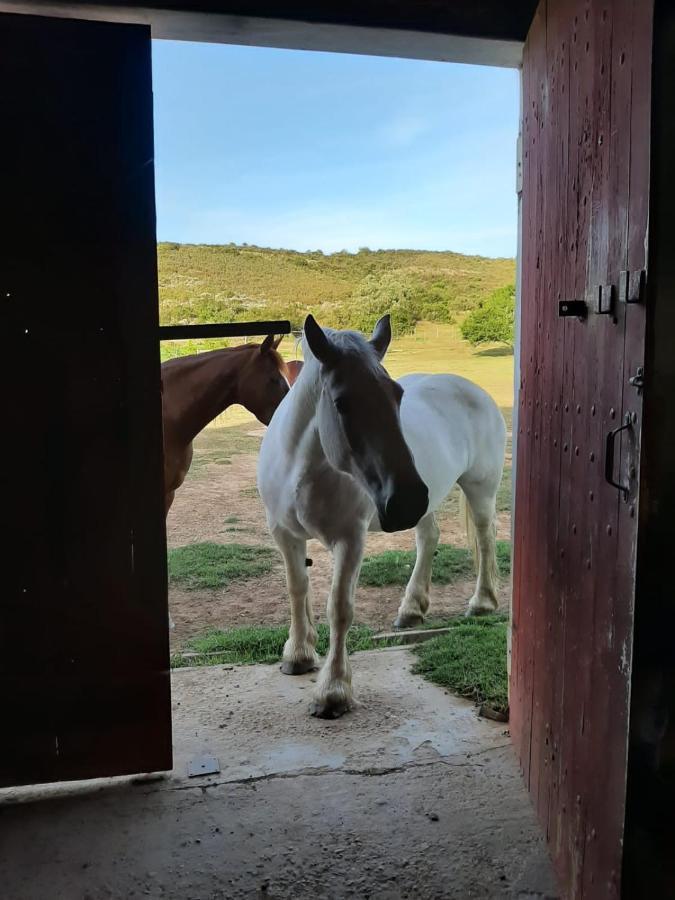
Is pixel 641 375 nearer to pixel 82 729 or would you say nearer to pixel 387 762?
pixel 387 762

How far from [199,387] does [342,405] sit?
1.71 m

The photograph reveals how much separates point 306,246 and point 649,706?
15215 millimetres

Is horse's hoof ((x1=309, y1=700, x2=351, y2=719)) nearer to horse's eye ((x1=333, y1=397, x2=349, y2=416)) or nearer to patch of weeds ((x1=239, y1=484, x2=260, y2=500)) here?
horse's eye ((x1=333, y1=397, x2=349, y2=416))

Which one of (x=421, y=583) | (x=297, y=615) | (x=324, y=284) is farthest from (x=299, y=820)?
(x=324, y=284)

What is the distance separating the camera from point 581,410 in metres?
1.63

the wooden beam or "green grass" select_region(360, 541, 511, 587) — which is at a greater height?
the wooden beam

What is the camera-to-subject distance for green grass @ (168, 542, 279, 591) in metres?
5.32

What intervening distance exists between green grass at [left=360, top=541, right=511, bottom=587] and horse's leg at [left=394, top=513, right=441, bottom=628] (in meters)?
0.90

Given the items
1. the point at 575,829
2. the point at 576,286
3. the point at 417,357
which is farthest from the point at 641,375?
the point at 417,357

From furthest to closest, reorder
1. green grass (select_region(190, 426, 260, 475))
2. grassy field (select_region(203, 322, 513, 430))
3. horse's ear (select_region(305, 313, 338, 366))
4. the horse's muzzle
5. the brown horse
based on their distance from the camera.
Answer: grassy field (select_region(203, 322, 513, 430)) < green grass (select_region(190, 426, 260, 475)) < the brown horse < horse's ear (select_region(305, 313, 338, 366)) < the horse's muzzle

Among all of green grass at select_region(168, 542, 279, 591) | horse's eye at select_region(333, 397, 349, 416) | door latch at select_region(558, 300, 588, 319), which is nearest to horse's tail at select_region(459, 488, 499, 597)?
green grass at select_region(168, 542, 279, 591)

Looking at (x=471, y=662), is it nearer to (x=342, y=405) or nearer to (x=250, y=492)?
(x=342, y=405)

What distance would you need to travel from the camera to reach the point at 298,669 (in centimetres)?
320

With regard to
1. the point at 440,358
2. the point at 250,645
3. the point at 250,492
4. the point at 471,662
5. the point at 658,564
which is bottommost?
the point at 250,492
